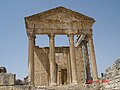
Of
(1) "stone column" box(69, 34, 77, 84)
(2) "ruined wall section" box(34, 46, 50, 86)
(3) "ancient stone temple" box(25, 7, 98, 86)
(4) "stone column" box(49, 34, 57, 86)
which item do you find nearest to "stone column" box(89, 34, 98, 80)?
(3) "ancient stone temple" box(25, 7, 98, 86)

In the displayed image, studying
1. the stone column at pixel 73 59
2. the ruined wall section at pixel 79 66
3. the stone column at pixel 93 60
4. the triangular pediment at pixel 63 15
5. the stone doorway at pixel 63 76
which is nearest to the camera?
the stone column at pixel 73 59

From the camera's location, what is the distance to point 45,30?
81.1 feet

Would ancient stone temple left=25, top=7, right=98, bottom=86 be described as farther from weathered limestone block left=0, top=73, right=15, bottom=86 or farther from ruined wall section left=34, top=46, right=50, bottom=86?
weathered limestone block left=0, top=73, right=15, bottom=86

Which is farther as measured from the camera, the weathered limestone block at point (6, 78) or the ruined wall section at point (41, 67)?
the ruined wall section at point (41, 67)

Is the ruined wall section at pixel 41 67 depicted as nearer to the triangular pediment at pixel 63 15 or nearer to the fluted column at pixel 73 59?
the fluted column at pixel 73 59

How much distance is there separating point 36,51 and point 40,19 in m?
5.84

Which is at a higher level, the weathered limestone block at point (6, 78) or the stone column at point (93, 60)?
Answer: the stone column at point (93, 60)

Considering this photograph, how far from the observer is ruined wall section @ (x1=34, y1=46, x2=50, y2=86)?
27.8 m

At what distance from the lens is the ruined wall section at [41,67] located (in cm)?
2775

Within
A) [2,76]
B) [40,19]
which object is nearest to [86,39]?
[40,19]

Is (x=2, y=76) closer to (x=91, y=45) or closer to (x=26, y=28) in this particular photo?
(x=26, y=28)


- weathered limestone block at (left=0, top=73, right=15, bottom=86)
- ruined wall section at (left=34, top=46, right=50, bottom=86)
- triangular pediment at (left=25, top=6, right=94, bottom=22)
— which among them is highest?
triangular pediment at (left=25, top=6, right=94, bottom=22)

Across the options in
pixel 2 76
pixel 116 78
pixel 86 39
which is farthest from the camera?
pixel 86 39

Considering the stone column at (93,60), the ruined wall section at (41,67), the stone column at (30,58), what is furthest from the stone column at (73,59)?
the ruined wall section at (41,67)
